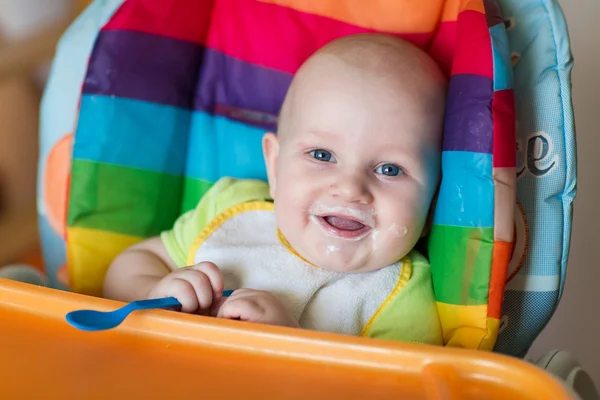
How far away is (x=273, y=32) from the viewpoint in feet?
3.18

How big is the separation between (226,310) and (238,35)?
0.47 metres

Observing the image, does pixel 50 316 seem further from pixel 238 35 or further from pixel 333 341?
pixel 238 35

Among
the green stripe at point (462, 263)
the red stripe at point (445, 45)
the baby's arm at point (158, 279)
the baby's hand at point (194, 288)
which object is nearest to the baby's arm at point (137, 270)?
the baby's arm at point (158, 279)

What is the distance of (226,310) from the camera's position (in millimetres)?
680

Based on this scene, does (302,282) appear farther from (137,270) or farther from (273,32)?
(273,32)

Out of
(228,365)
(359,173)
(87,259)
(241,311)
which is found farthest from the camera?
(87,259)

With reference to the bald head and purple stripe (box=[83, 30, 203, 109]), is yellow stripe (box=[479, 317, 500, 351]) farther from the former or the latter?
purple stripe (box=[83, 30, 203, 109])

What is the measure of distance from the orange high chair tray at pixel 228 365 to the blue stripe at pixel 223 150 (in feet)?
1.32

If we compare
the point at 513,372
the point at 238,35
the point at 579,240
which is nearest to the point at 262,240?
the point at 238,35

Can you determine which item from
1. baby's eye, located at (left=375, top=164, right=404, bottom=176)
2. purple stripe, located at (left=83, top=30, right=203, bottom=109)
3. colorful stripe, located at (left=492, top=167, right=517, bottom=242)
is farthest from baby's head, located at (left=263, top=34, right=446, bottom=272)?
purple stripe, located at (left=83, top=30, right=203, bottom=109)

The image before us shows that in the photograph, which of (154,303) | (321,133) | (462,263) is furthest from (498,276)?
(154,303)

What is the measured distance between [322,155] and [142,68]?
29cm

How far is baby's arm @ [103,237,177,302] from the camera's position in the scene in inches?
33.2

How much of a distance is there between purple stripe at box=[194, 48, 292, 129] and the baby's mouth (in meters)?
0.24
